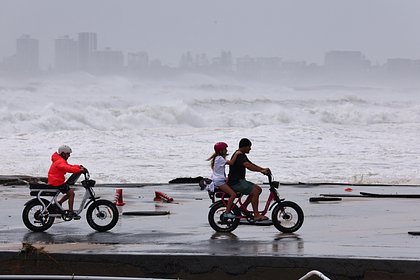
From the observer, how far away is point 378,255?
35.3ft

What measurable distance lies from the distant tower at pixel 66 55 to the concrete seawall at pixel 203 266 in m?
71.6

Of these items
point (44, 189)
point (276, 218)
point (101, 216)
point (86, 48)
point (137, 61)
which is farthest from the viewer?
point (137, 61)

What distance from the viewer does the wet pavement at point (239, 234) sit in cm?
1130

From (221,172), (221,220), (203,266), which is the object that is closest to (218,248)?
(203,266)

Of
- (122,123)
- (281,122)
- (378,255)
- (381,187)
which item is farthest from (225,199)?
(281,122)

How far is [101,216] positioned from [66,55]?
72.3 m

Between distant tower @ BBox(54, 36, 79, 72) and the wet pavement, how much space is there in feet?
211

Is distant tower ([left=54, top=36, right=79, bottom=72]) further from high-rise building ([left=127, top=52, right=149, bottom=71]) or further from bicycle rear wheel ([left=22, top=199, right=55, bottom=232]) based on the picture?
bicycle rear wheel ([left=22, top=199, right=55, bottom=232])

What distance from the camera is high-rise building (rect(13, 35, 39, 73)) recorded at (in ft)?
265

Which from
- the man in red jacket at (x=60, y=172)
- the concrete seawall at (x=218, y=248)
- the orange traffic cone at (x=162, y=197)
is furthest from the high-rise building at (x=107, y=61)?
the man in red jacket at (x=60, y=172)

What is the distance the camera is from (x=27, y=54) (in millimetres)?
84625

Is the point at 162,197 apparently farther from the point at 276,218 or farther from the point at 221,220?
the point at 276,218

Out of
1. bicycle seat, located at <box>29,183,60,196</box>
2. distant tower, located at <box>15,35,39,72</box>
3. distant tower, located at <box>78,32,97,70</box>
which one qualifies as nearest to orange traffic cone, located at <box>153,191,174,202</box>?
bicycle seat, located at <box>29,183,60,196</box>

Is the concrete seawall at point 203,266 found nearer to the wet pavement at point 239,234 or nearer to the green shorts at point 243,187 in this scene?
the wet pavement at point 239,234
